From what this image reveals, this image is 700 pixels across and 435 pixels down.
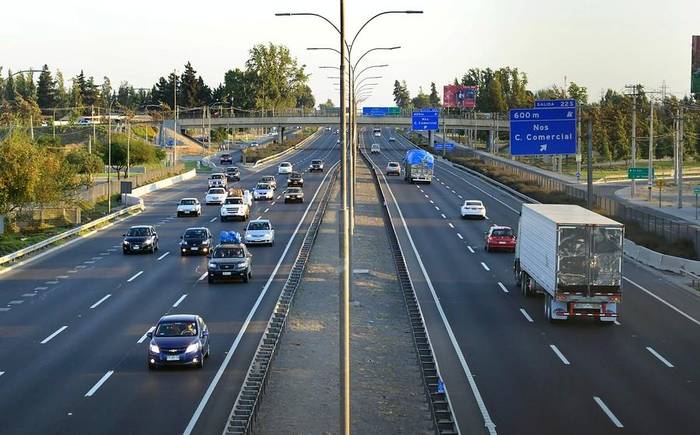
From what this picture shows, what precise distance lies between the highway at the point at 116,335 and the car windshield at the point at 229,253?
1.31 meters

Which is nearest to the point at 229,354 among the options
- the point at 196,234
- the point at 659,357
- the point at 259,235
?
the point at 659,357

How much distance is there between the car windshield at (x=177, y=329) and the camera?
25875 mm

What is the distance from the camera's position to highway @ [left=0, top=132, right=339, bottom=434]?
832 inches

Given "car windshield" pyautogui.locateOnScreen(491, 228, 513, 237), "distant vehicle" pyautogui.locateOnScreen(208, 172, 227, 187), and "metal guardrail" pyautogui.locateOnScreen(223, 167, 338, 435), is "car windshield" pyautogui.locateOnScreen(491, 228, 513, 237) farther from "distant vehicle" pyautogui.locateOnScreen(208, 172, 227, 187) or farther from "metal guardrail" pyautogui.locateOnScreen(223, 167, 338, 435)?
"distant vehicle" pyautogui.locateOnScreen(208, 172, 227, 187)

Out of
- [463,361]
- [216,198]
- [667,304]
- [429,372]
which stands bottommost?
[667,304]

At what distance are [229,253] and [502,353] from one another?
16988mm

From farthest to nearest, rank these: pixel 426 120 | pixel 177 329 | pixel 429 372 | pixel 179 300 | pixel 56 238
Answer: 1. pixel 426 120
2. pixel 56 238
3. pixel 179 300
4. pixel 177 329
5. pixel 429 372

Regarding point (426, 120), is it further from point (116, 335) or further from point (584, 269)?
point (116, 335)

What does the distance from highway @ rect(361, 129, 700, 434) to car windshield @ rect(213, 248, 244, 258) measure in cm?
740

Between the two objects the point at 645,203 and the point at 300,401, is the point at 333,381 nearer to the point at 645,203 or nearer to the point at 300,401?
the point at 300,401

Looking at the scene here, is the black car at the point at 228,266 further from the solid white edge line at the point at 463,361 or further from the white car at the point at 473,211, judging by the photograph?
the white car at the point at 473,211

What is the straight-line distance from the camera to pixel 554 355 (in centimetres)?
2733

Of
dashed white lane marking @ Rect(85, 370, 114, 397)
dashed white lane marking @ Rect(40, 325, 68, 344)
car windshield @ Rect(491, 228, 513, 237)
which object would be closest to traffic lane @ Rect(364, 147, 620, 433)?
car windshield @ Rect(491, 228, 513, 237)

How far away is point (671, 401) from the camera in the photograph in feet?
73.3
